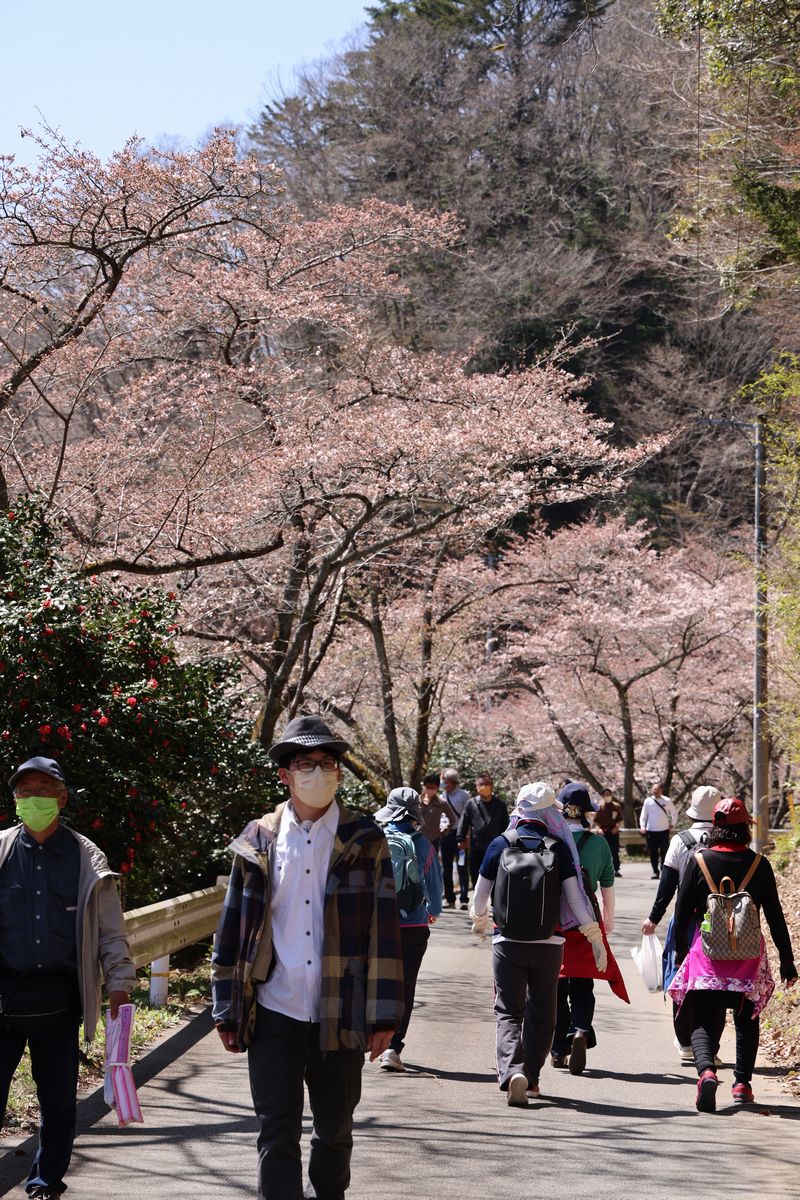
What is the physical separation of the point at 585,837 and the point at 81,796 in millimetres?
3353

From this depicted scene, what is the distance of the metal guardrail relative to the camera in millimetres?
8367

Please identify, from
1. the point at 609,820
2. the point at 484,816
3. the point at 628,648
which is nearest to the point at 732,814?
the point at 484,816

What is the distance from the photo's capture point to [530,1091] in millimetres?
7418

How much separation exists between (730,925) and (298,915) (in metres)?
3.74

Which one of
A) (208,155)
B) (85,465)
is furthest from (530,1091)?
(85,465)

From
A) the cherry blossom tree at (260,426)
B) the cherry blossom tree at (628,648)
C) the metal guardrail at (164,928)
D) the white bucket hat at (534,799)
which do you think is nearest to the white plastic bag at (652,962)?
the white bucket hat at (534,799)

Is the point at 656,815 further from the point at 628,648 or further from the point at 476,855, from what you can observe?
the point at 628,648

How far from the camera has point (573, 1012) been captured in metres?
8.47

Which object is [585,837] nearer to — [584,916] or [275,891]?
[584,916]

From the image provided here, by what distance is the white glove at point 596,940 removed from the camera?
7.53 meters

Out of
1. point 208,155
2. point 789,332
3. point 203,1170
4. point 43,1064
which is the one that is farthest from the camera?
point 789,332

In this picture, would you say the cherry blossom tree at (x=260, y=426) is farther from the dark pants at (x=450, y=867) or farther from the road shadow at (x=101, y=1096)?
the road shadow at (x=101, y=1096)

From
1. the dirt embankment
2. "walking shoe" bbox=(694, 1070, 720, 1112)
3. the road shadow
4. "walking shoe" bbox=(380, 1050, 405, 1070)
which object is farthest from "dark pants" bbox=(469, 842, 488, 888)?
"walking shoe" bbox=(694, 1070, 720, 1112)

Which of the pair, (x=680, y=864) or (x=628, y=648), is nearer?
(x=680, y=864)
